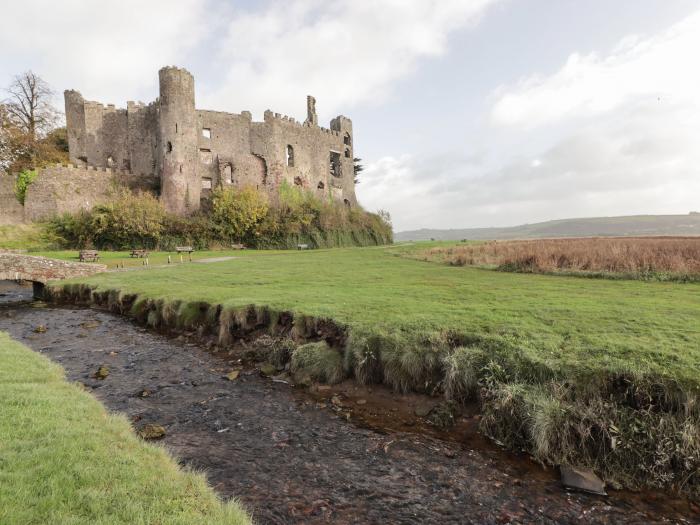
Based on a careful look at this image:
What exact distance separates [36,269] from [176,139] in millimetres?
28569

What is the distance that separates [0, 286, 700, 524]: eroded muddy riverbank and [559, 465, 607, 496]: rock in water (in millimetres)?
101

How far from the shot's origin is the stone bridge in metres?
20.3

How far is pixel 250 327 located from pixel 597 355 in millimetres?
8390

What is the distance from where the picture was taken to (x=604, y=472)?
5156 mm

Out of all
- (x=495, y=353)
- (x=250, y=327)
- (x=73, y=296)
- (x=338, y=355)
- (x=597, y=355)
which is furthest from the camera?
(x=73, y=296)

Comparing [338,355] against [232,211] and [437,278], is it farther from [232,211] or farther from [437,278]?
[232,211]

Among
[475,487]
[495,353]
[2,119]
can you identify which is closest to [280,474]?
[475,487]

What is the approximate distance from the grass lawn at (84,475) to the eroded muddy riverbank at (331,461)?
81 cm

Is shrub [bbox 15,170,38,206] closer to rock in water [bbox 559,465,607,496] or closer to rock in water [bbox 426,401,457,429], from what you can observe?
rock in water [bbox 426,401,457,429]

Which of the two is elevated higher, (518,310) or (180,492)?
(518,310)

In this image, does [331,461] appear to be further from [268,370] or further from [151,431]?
[268,370]

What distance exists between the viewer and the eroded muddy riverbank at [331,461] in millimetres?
4684

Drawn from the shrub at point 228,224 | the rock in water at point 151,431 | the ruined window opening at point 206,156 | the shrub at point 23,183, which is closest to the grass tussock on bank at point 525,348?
the rock in water at point 151,431

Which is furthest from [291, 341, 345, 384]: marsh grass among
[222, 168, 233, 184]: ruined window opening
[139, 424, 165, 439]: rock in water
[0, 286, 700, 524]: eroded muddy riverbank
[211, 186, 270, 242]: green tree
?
[222, 168, 233, 184]: ruined window opening
